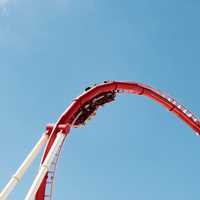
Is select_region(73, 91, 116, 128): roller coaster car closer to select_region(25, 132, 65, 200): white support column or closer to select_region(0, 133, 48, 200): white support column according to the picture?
select_region(0, 133, 48, 200): white support column

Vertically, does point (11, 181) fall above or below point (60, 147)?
below

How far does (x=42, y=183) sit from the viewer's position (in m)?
19.8

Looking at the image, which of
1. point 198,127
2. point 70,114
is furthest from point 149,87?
point 70,114

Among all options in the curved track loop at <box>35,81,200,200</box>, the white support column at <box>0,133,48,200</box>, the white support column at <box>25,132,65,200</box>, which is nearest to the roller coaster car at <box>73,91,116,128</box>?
the curved track loop at <box>35,81,200,200</box>

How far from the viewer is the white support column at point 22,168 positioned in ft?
59.6

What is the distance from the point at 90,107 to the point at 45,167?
597cm

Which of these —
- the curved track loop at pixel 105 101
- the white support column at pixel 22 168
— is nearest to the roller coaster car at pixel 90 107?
the curved track loop at pixel 105 101

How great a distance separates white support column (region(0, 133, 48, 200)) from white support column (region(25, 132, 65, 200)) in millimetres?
1003

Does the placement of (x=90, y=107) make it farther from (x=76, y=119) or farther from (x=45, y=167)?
(x=45, y=167)

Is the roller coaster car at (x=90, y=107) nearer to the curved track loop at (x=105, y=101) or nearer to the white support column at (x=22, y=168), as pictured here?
the curved track loop at (x=105, y=101)

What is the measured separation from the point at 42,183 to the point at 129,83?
24.9ft

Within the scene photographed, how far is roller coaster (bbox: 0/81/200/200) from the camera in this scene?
62.4ft

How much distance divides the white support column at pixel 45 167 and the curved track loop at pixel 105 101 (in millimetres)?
1545

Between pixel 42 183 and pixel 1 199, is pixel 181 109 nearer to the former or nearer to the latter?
pixel 42 183
